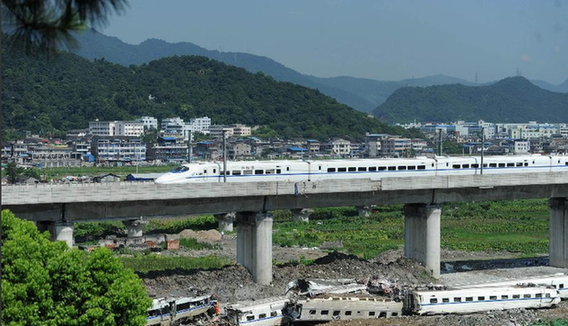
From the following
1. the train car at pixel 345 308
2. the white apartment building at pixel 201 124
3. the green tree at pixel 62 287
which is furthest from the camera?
the white apartment building at pixel 201 124

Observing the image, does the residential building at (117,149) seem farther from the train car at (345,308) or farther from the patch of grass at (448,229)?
the train car at (345,308)

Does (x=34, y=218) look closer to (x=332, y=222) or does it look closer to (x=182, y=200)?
(x=182, y=200)

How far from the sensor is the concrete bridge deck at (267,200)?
36.9 metres

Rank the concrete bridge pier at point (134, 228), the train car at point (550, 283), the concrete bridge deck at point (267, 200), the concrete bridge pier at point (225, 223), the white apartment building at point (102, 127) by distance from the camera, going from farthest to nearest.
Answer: the white apartment building at point (102, 127), the concrete bridge pier at point (225, 223), the concrete bridge pier at point (134, 228), the train car at point (550, 283), the concrete bridge deck at point (267, 200)

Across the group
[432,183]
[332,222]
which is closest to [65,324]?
[432,183]

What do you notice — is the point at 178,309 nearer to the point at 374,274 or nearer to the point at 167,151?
the point at 374,274

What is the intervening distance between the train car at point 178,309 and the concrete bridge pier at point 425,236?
581 inches

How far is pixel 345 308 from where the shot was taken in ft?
120

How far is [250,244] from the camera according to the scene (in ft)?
139

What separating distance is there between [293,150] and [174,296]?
123161mm

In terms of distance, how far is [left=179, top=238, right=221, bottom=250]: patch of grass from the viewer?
61344 mm

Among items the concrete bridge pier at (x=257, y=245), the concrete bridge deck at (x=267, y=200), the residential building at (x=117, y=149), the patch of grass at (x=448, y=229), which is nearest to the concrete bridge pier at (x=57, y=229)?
the concrete bridge deck at (x=267, y=200)

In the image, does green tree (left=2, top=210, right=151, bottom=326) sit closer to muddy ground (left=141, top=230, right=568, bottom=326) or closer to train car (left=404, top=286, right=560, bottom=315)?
muddy ground (left=141, top=230, right=568, bottom=326)

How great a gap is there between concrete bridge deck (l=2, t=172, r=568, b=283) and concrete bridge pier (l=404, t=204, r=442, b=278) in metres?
0.06
